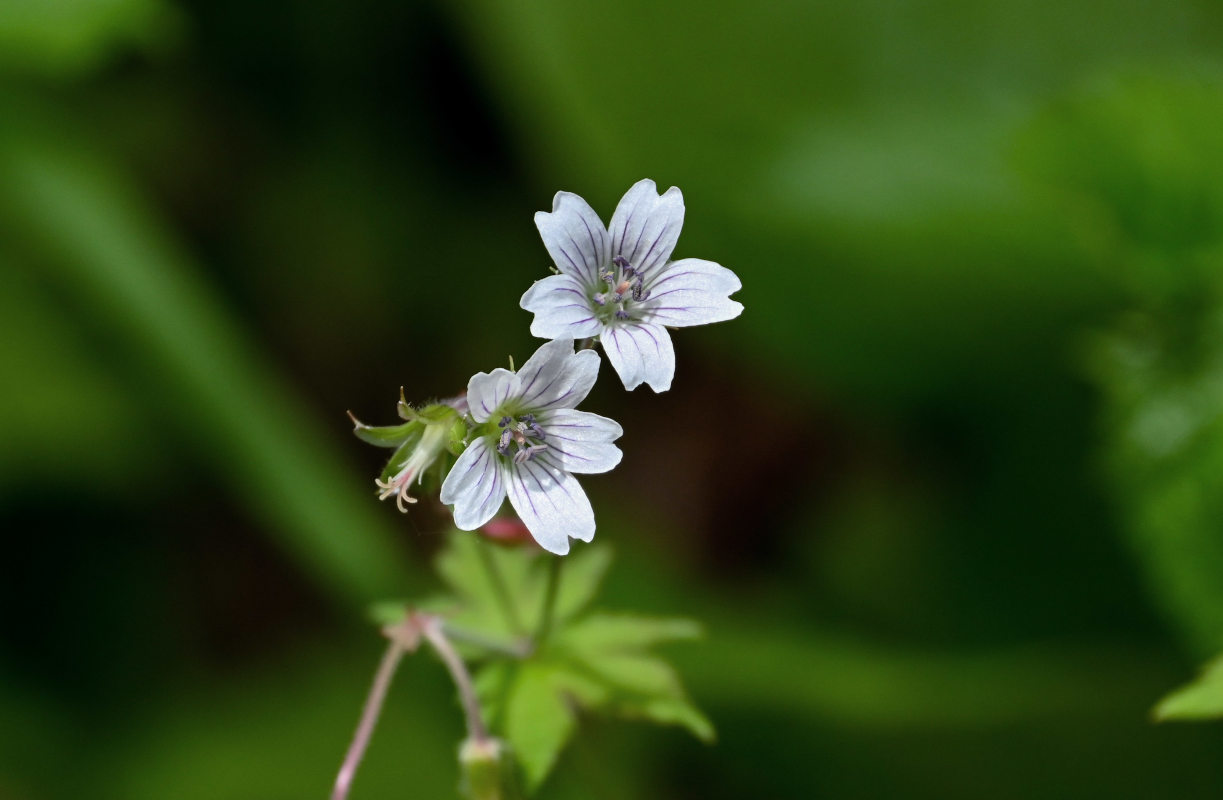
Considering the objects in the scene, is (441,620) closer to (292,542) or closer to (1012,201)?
(292,542)

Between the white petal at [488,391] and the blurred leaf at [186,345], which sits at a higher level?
the blurred leaf at [186,345]

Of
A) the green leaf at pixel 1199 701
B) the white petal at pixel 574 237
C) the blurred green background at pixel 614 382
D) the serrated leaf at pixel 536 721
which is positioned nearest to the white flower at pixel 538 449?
the white petal at pixel 574 237

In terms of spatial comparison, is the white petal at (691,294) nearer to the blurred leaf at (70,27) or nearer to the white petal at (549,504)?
the white petal at (549,504)

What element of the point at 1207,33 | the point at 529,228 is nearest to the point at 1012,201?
the point at 1207,33

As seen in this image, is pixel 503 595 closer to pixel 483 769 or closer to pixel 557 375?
pixel 483 769

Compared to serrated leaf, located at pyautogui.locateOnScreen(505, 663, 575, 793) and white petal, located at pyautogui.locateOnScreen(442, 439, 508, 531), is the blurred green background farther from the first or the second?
white petal, located at pyautogui.locateOnScreen(442, 439, 508, 531)

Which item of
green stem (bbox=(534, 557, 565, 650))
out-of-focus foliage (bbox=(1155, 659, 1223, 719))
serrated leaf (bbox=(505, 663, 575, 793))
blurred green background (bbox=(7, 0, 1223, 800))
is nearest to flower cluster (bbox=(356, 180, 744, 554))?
green stem (bbox=(534, 557, 565, 650))
